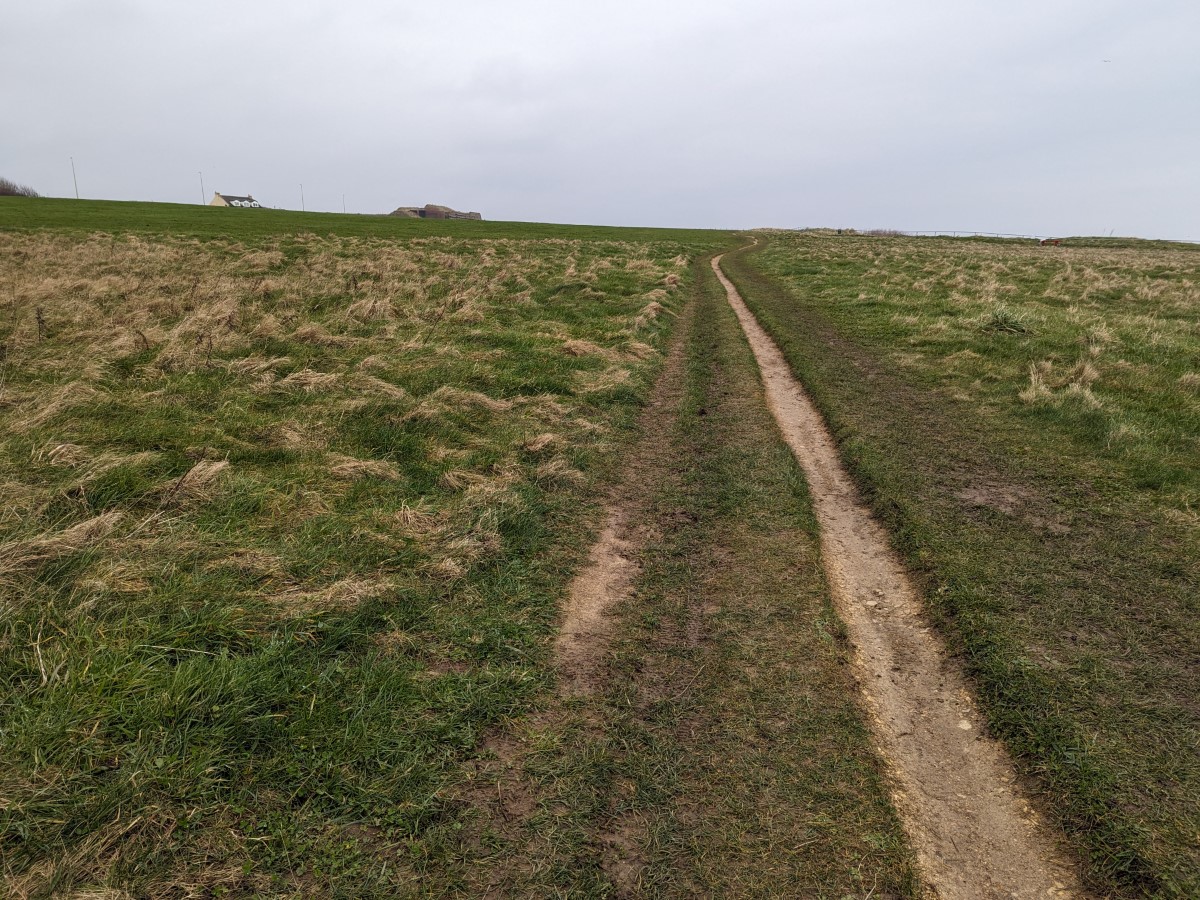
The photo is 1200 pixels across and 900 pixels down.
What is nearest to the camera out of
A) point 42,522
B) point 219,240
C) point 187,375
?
point 42,522

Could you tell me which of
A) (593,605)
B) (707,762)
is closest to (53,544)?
(593,605)

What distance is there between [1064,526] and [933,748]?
4.12 m

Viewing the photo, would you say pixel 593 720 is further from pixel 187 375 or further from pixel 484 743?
pixel 187 375

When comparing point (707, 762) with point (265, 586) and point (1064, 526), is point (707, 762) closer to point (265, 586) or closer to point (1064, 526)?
point (265, 586)

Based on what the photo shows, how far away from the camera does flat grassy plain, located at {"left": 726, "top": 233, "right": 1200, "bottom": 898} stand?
11.8 ft

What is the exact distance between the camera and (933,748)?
3975 mm

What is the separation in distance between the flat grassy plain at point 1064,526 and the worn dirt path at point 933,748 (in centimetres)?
18

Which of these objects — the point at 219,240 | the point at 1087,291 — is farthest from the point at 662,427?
the point at 219,240

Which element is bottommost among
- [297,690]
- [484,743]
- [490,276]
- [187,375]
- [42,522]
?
[484,743]

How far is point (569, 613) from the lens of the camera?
5.25m

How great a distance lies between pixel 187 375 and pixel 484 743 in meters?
8.33

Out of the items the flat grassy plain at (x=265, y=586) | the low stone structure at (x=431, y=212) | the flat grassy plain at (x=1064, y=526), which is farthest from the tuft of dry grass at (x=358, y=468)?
the low stone structure at (x=431, y=212)

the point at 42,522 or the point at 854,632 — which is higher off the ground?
the point at 42,522

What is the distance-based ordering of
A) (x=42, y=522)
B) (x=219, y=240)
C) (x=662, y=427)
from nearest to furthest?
(x=42, y=522), (x=662, y=427), (x=219, y=240)
